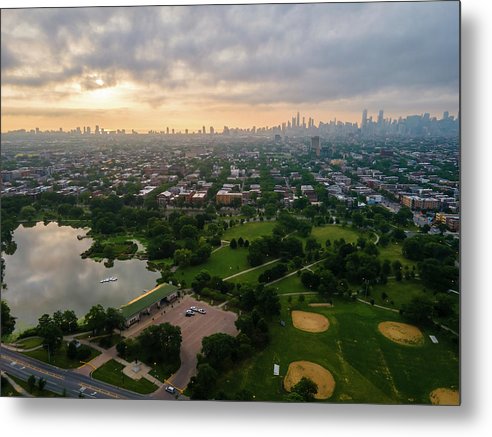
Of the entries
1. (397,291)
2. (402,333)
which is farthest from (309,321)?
(397,291)

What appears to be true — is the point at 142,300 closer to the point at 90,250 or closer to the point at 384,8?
the point at 90,250

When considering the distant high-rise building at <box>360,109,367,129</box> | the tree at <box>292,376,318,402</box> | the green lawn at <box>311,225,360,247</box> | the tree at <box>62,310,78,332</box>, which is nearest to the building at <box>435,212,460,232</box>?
the distant high-rise building at <box>360,109,367,129</box>

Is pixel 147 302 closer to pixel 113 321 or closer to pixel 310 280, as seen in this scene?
pixel 113 321

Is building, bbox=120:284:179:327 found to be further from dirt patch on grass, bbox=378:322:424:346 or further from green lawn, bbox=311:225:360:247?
green lawn, bbox=311:225:360:247

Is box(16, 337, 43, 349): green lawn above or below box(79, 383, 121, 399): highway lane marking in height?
above

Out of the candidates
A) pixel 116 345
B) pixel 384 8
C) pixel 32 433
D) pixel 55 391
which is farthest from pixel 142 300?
pixel 384 8

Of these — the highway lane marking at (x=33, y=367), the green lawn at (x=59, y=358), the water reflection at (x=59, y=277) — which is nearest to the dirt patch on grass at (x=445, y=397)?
the green lawn at (x=59, y=358)
